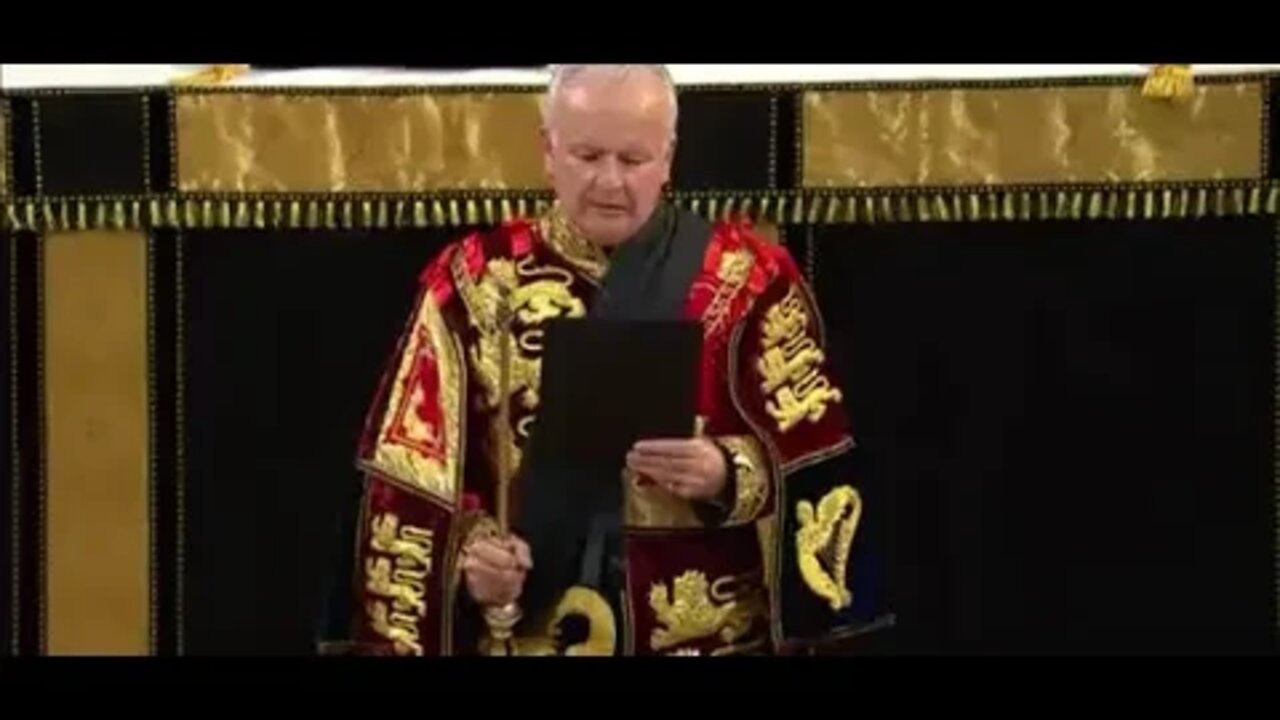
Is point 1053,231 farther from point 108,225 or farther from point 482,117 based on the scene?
point 108,225

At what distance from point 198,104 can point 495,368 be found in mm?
457

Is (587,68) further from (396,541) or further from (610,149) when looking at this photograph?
(396,541)

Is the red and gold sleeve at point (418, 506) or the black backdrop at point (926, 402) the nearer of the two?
the red and gold sleeve at point (418, 506)

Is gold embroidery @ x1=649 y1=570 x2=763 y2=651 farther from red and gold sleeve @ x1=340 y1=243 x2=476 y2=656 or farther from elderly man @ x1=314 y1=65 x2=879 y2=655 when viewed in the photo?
red and gold sleeve @ x1=340 y1=243 x2=476 y2=656

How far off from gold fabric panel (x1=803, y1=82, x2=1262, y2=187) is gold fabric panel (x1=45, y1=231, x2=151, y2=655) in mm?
741

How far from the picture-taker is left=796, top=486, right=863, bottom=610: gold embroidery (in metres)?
2.79

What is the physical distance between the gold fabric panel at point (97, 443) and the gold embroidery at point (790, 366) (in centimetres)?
68

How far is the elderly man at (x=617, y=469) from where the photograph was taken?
107 inches

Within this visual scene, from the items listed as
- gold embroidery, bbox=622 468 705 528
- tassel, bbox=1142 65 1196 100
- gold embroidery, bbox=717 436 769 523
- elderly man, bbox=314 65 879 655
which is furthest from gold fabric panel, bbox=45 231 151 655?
tassel, bbox=1142 65 1196 100

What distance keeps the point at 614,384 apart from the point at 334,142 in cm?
44

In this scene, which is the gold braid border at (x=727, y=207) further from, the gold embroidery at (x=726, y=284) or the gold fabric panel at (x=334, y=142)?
the gold embroidery at (x=726, y=284)

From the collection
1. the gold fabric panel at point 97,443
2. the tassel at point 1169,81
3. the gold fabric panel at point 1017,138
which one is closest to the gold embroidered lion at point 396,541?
the gold fabric panel at point 97,443

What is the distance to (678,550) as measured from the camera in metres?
2.76

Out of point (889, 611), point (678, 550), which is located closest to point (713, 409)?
point (678, 550)
